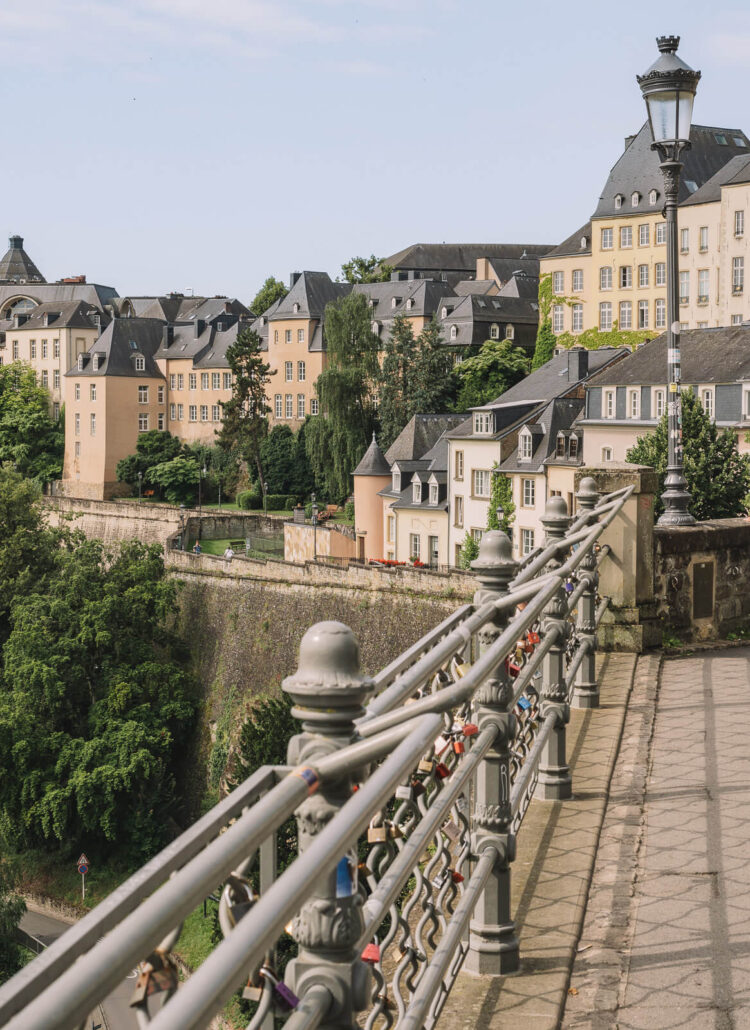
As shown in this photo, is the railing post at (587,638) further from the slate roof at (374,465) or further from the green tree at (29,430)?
the green tree at (29,430)

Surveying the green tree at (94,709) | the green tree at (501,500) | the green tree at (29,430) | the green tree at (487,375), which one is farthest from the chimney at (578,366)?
the green tree at (29,430)

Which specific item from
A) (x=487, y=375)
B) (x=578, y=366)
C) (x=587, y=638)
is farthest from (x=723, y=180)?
(x=587, y=638)

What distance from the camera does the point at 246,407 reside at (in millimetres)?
80688

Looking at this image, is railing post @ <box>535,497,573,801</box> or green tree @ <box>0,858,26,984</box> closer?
railing post @ <box>535,497,573,801</box>

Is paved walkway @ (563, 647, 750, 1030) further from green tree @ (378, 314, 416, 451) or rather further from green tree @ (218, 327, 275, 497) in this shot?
green tree @ (218, 327, 275, 497)

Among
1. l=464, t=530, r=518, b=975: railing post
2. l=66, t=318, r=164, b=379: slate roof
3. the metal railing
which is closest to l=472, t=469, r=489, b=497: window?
l=66, t=318, r=164, b=379: slate roof

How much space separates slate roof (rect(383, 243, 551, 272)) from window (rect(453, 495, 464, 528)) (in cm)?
5818

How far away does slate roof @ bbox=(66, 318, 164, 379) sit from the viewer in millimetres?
89688

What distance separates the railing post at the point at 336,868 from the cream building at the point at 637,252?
66845 mm

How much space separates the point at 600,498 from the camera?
9.95m

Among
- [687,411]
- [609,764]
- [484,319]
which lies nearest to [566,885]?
[609,764]

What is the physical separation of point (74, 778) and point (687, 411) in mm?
Answer: 23299

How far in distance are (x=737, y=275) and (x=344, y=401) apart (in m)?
21.4

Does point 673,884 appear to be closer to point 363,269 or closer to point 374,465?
point 374,465
